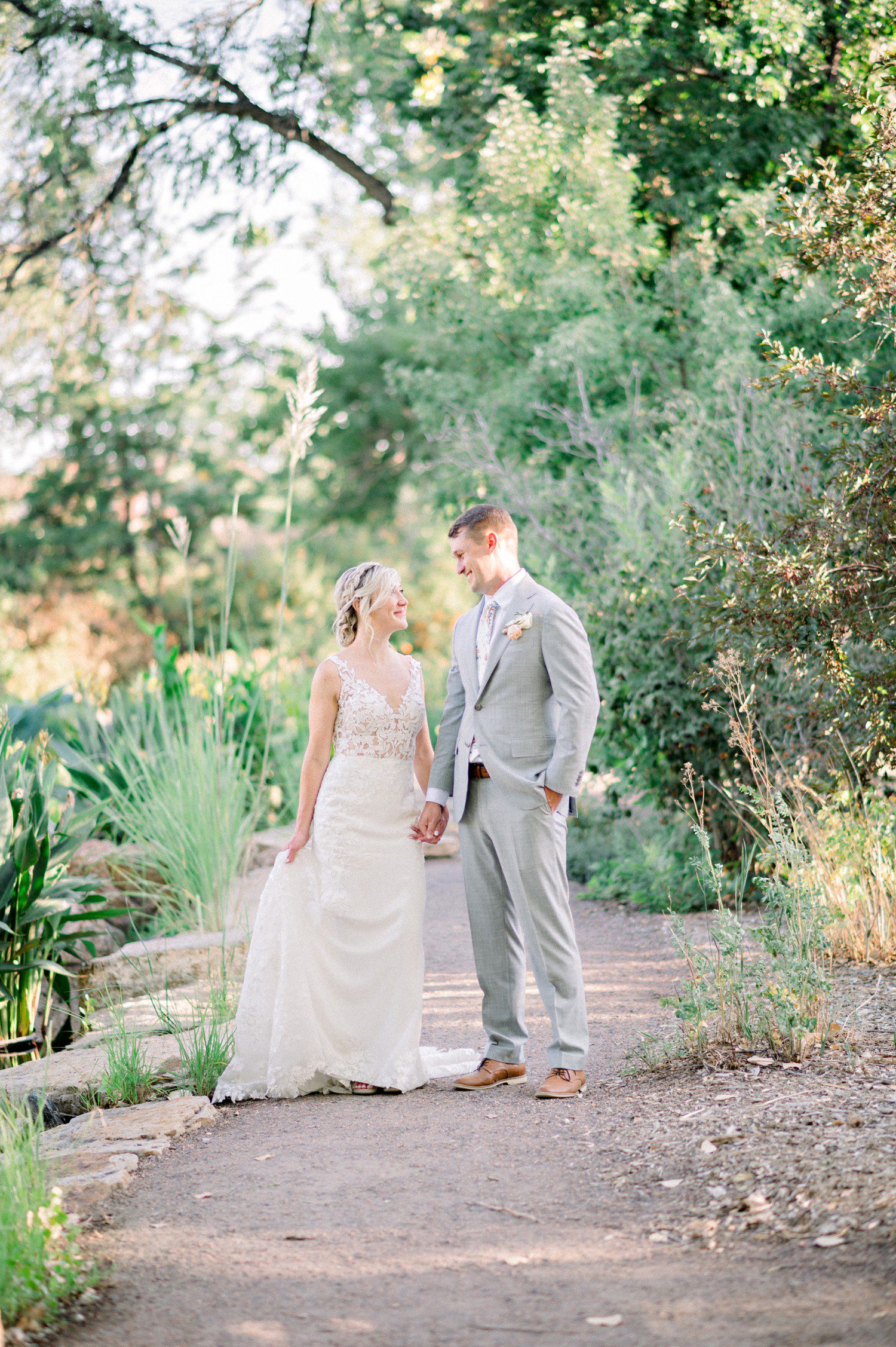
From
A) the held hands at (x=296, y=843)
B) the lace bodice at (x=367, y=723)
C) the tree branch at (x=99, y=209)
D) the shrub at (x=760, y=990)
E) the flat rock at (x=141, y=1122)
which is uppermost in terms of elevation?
the tree branch at (x=99, y=209)

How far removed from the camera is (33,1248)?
2.64 m

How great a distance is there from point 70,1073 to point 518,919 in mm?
1748

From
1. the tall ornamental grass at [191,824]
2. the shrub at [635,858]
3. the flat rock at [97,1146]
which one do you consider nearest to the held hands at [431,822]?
the flat rock at [97,1146]

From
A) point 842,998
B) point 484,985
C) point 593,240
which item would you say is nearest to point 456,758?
point 484,985

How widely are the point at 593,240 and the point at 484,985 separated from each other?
25.7 feet

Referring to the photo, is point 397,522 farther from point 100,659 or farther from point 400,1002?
point 400,1002

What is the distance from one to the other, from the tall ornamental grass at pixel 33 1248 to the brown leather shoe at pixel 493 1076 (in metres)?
1.65

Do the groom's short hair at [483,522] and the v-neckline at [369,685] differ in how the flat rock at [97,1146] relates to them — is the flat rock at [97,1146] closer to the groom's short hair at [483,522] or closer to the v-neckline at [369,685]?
the v-neckline at [369,685]

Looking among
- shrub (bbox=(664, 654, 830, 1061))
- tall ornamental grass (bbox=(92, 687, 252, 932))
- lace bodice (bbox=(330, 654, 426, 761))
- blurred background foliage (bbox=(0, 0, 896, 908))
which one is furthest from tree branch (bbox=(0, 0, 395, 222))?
shrub (bbox=(664, 654, 830, 1061))

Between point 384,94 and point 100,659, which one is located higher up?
point 384,94

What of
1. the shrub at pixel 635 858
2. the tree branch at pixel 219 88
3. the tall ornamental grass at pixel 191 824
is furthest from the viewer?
the tree branch at pixel 219 88

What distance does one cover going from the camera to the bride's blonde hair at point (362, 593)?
4406mm

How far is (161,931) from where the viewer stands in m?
6.71

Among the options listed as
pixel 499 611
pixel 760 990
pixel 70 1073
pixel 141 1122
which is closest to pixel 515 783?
pixel 499 611
